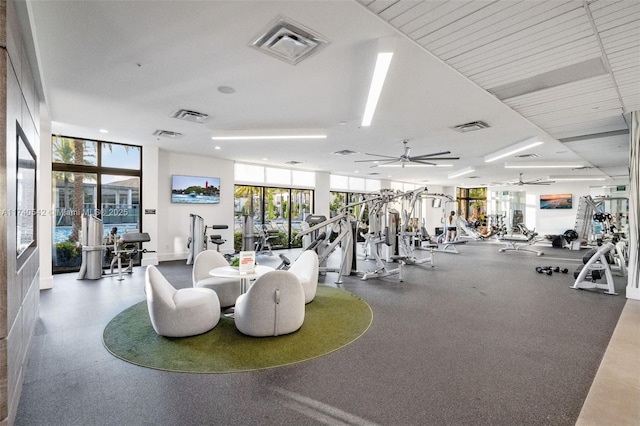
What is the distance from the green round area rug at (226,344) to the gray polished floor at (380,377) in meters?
0.11

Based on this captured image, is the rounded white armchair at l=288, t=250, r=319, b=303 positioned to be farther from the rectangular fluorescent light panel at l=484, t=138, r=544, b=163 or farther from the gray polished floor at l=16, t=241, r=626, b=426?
the rectangular fluorescent light panel at l=484, t=138, r=544, b=163

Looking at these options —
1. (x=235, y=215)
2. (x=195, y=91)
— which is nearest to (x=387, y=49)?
(x=195, y=91)

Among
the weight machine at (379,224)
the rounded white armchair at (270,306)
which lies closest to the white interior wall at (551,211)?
the weight machine at (379,224)

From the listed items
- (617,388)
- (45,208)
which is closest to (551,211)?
(617,388)

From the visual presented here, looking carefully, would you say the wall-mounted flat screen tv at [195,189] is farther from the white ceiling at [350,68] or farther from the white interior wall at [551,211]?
the white interior wall at [551,211]

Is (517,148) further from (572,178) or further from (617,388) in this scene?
(572,178)

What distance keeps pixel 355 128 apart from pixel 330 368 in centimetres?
425

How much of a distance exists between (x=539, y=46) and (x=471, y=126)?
2.67m

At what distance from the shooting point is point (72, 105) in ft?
14.9

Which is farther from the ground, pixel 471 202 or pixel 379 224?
pixel 471 202

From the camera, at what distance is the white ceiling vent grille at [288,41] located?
2.60 meters

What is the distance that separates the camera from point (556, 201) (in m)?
14.3

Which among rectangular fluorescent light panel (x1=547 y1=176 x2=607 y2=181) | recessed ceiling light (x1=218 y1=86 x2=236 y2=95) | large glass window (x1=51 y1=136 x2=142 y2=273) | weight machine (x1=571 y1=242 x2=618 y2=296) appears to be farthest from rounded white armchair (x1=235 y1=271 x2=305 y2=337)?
rectangular fluorescent light panel (x1=547 y1=176 x2=607 y2=181)

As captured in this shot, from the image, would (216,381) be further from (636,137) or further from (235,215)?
(235,215)
